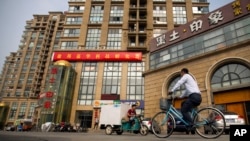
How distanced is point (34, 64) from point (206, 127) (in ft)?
250

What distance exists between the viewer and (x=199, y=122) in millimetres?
4922

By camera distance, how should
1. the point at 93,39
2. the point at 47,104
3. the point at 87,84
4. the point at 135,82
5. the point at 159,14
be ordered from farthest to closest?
the point at 159,14 < the point at 93,39 < the point at 87,84 < the point at 135,82 < the point at 47,104

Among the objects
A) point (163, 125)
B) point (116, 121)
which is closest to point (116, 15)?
point (116, 121)

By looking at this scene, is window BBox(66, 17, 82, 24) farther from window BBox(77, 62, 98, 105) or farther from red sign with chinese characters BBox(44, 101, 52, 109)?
red sign with chinese characters BBox(44, 101, 52, 109)

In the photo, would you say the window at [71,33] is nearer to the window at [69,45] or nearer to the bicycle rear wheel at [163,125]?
the window at [69,45]

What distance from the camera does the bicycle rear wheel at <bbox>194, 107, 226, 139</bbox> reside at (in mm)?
4648

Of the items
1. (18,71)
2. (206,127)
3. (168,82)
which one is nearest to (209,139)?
(206,127)

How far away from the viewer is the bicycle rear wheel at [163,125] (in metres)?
5.36

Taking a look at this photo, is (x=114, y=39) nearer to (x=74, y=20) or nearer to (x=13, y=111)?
(x=74, y=20)

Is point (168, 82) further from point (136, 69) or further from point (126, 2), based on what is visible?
point (126, 2)

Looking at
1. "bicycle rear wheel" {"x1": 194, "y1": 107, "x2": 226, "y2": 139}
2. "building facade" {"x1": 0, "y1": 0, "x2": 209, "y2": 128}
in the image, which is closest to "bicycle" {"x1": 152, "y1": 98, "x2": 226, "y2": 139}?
"bicycle rear wheel" {"x1": 194, "y1": 107, "x2": 226, "y2": 139}

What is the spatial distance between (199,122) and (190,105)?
549mm

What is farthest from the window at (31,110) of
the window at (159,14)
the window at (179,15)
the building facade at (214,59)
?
the building facade at (214,59)

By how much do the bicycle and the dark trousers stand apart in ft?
0.42
